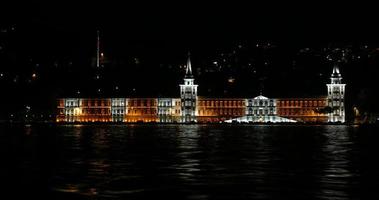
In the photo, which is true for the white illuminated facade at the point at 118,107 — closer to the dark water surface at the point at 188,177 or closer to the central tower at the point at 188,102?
the central tower at the point at 188,102

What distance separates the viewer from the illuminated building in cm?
19438

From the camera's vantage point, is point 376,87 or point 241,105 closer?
point 376,87

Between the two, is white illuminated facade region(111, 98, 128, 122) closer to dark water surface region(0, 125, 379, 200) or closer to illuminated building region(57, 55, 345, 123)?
illuminated building region(57, 55, 345, 123)

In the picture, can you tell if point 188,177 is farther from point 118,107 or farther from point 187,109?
point 118,107

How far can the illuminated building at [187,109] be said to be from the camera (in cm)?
19438

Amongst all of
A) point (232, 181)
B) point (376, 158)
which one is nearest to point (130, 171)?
point (232, 181)

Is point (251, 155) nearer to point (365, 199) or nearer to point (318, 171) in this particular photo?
point (318, 171)

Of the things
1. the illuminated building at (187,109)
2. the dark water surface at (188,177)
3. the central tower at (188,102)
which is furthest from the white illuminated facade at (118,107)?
the dark water surface at (188,177)

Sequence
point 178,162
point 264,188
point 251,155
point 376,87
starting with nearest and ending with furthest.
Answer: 1. point 264,188
2. point 178,162
3. point 251,155
4. point 376,87

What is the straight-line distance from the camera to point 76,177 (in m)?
31.1

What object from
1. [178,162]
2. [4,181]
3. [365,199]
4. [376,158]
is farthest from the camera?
[376,158]

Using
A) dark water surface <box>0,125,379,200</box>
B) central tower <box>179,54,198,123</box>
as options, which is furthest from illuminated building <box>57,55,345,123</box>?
dark water surface <box>0,125,379,200</box>

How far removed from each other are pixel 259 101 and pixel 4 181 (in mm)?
170706

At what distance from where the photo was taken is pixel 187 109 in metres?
194
